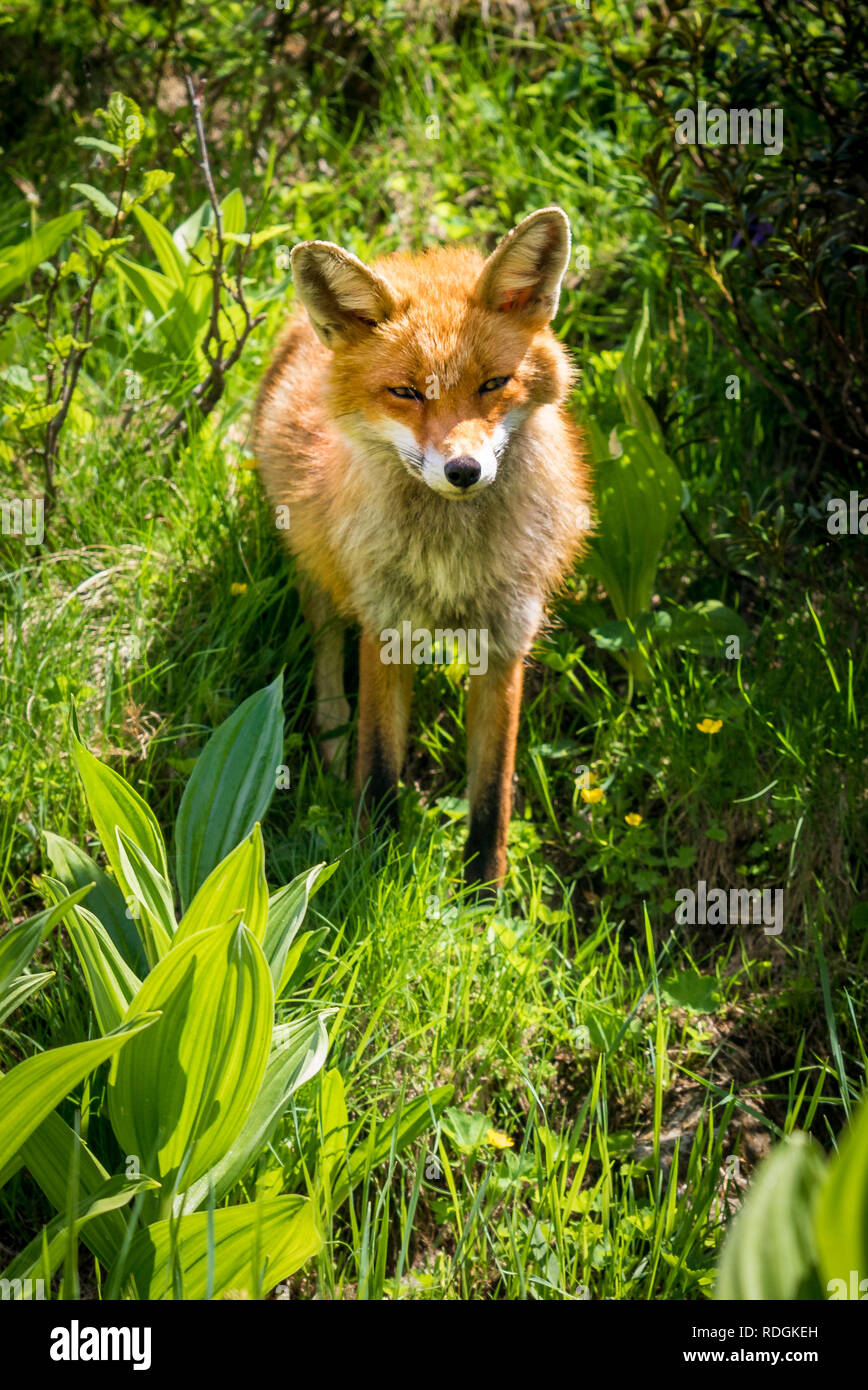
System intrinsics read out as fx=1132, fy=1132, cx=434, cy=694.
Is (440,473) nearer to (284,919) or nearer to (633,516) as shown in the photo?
(284,919)

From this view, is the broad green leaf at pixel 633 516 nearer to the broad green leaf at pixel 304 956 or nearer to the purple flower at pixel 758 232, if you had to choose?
the purple flower at pixel 758 232

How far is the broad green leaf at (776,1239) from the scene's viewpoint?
1.15 metres

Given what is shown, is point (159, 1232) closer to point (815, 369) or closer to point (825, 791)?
point (825, 791)

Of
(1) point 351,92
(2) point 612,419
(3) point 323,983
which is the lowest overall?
(3) point 323,983

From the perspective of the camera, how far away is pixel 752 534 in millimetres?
3533

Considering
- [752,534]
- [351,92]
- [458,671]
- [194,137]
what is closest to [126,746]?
[458,671]

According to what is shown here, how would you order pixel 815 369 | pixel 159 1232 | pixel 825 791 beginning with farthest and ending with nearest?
1. pixel 815 369
2. pixel 825 791
3. pixel 159 1232

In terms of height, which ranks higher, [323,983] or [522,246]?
[522,246]

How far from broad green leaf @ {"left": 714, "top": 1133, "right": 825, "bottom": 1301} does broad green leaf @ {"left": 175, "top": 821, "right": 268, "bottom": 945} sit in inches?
45.9

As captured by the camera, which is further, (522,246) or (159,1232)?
(522,246)

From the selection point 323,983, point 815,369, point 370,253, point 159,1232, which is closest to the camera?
point 159,1232

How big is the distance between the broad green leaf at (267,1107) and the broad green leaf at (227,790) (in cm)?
53

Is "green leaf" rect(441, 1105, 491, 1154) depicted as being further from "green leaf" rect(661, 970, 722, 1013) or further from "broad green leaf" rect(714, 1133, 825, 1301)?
"broad green leaf" rect(714, 1133, 825, 1301)

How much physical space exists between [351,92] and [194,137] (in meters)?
0.92
